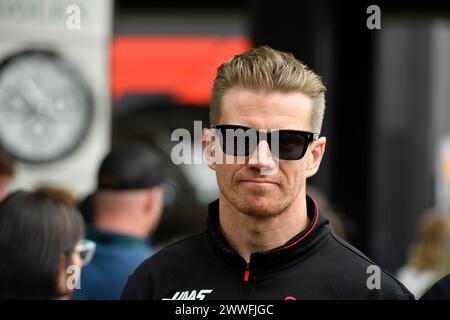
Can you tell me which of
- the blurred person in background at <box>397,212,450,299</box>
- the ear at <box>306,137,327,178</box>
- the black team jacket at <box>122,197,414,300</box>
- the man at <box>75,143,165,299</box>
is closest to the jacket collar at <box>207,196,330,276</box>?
the black team jacket at <box>122,197,414,300</box>

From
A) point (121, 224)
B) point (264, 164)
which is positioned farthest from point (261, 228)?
point (121, 224)

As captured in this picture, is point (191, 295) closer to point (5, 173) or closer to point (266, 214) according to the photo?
point (266, 214)

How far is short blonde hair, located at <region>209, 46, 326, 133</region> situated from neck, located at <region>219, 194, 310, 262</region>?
7.3 inches

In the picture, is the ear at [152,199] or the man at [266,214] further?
the ear at [152,199]

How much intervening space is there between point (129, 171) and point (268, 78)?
1846 millimetres

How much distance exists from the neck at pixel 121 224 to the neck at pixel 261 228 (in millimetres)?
1574

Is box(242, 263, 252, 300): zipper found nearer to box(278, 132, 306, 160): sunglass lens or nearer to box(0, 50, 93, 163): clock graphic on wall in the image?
box(278, 132, 306, 160): sunglass lens

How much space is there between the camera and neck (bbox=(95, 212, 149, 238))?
11.8ft

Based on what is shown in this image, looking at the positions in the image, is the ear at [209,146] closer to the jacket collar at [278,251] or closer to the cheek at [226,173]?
the cheek at [226,173]

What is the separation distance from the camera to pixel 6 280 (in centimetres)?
243

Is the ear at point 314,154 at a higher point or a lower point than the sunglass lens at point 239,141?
lower

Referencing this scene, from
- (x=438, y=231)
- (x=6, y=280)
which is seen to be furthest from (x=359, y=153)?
(x=6, y=280)

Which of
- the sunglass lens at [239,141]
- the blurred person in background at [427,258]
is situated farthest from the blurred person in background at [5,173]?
the sunglass lens at [239,141]

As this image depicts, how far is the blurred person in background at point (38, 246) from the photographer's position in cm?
243
